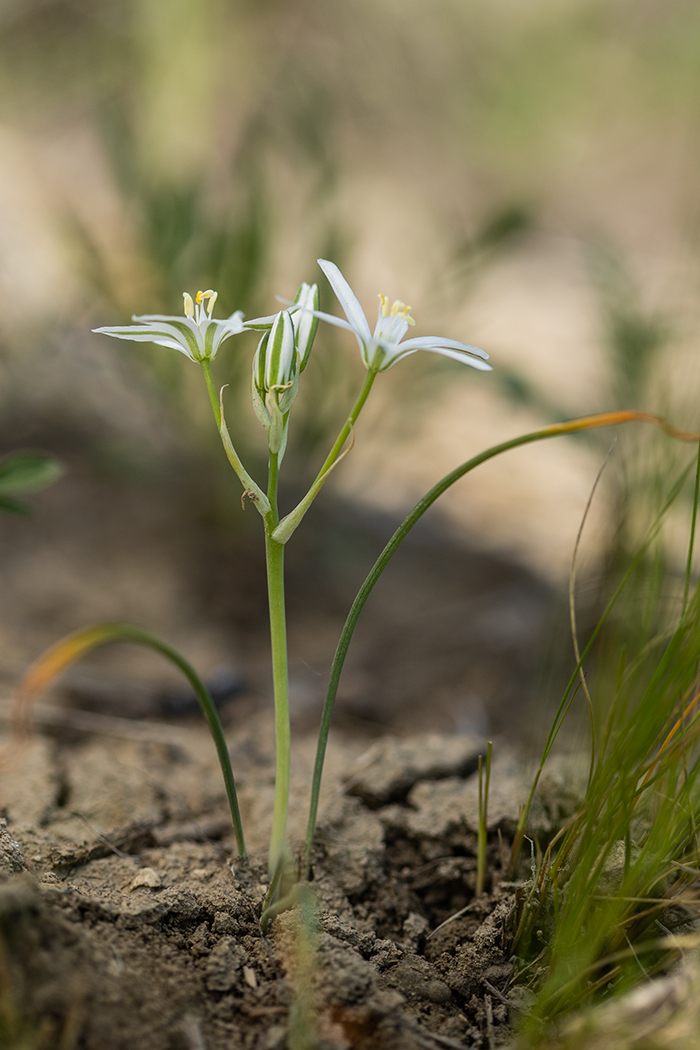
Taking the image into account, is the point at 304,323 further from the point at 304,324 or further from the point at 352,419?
the point at 352,419

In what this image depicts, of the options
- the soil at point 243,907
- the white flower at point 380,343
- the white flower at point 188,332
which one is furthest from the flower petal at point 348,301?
the soil at point 243,907

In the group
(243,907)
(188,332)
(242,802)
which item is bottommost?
(243,907)

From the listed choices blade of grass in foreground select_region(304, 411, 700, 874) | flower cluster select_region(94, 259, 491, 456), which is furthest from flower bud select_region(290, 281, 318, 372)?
blade of grass in foreground select_region(304, 411, 700, 874)

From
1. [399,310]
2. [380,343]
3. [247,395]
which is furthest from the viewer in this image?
[247,395]

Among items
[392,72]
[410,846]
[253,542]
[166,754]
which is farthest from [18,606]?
[392,72]

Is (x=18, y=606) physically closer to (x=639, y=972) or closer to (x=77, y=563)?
(x=77, y=563)

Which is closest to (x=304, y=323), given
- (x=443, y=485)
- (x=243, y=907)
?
(x=443, y=485)
